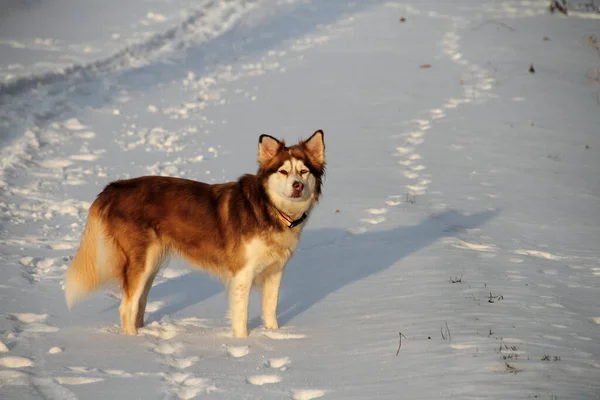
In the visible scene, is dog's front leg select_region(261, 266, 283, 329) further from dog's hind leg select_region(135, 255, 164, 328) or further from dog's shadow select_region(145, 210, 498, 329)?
dog's hind leg select_region(135, 255, 164, 328)

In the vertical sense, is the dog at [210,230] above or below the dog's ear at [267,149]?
below

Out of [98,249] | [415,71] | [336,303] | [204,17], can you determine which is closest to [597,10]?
[415,71]

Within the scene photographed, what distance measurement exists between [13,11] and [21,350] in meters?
20.2

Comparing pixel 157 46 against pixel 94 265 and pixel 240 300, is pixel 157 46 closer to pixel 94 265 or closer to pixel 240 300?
pixel 94 265

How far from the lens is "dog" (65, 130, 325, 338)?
640 centimetres

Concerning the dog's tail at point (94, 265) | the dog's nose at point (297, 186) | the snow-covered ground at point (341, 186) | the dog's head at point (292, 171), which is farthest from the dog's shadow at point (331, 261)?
the dog's nose at point (297, 186)

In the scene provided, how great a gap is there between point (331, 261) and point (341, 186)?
2.58 meters

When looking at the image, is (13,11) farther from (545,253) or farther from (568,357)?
(568,357)

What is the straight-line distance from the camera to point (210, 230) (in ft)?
21.6

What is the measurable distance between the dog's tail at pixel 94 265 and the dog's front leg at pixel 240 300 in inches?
46.1

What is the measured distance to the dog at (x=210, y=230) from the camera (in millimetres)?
6402

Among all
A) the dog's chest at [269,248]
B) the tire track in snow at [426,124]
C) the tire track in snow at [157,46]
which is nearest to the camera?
the dog's chest at [269,248]

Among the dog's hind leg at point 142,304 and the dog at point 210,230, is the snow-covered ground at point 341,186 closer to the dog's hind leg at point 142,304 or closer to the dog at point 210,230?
the dog's hind leg at point 142,304


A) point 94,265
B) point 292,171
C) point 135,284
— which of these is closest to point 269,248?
point 292,171
